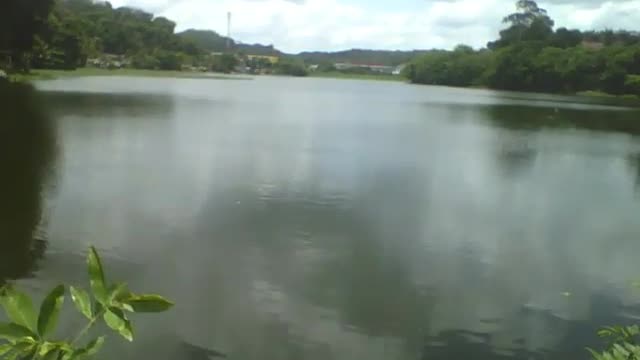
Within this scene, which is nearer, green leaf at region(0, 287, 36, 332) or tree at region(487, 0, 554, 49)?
green leaf at region(0, 287, 36, 332)

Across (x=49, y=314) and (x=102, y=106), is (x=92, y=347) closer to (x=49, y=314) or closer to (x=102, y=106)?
(x=49, y=314)

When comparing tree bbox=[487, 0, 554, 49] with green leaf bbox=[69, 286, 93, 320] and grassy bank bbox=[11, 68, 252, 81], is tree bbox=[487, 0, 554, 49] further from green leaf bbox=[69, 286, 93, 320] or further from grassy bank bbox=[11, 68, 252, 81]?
green leaf bbox=[69, 286, 93, 320]

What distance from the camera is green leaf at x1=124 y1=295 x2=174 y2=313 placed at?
152cm

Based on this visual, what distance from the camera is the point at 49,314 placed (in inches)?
59.4

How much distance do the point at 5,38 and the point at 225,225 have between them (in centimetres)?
3974

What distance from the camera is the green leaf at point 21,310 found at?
1.50 meters

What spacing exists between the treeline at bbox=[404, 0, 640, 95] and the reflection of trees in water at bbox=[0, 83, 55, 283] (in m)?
86.3

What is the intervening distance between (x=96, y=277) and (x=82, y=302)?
0.33ft

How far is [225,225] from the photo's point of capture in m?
13.9

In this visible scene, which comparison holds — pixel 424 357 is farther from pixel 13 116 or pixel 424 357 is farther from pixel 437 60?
pixel 437 60

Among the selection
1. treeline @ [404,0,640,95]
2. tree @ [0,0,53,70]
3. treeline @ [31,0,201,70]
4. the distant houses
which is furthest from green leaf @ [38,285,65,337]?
the distant houses

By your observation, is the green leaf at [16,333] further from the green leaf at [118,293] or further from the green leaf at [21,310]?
the green leaf at [118,293]

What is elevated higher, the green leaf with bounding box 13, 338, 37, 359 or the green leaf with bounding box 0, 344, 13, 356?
the green leaf with bounding box 13, 338, 37, 359

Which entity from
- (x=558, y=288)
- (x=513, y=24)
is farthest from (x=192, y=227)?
(x=513, y=24)
